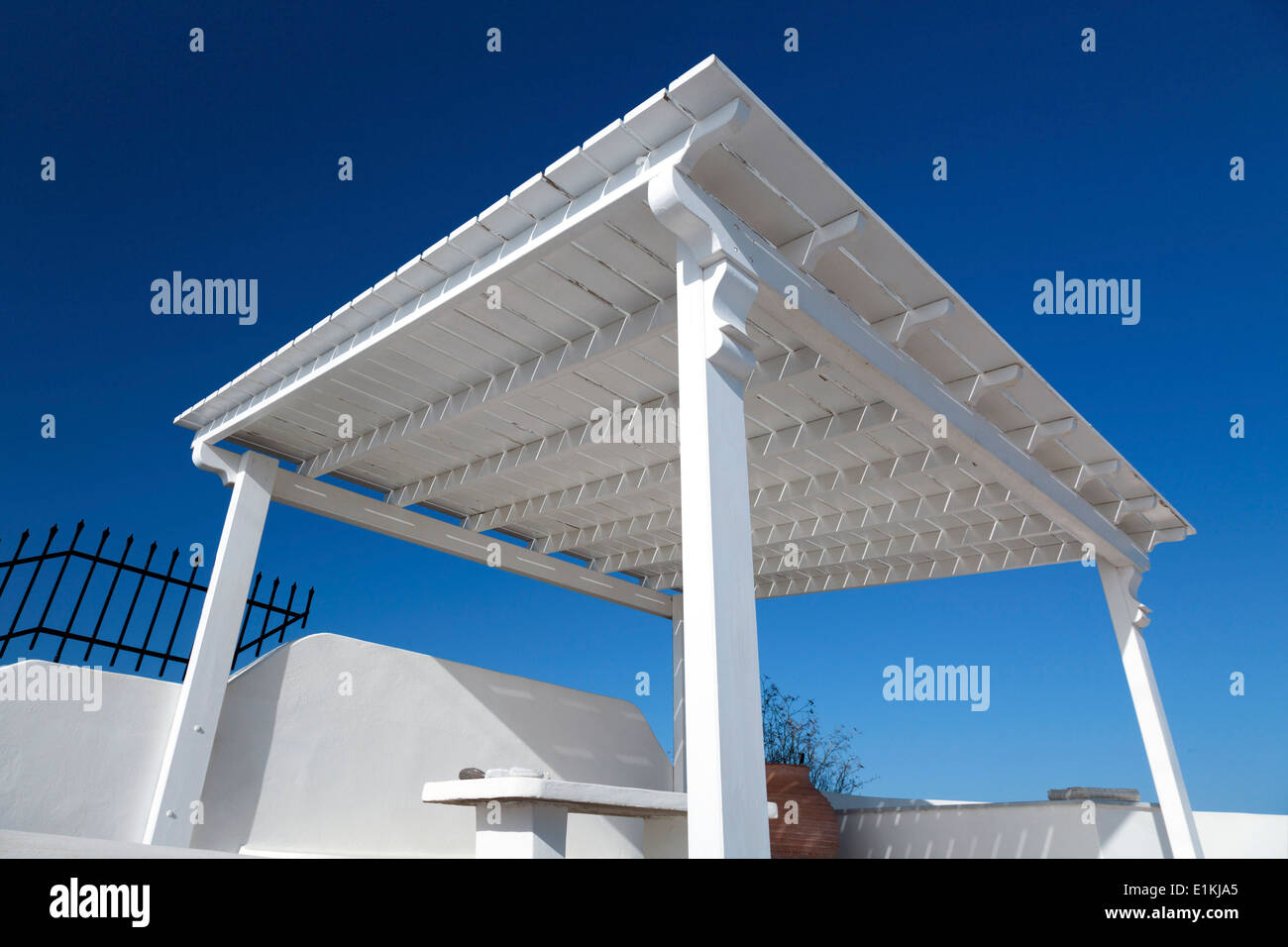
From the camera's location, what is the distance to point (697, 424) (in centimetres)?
501

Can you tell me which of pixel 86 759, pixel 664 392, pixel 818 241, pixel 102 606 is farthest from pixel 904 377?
pixel 86 759

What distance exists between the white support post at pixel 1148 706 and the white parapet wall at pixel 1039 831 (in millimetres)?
530

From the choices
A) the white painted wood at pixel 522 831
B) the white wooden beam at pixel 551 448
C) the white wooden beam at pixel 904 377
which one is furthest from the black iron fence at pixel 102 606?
the white wooden beam at pixel 904 377

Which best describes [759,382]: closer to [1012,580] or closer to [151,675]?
[151,675]

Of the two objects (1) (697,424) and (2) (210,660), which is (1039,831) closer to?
(1) (697,424)

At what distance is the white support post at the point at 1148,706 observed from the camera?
9594 millimetres

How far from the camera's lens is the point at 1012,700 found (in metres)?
14.0

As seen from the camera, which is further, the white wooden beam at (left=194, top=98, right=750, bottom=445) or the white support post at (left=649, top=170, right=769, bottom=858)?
the white wooden beam at (left=194, top=98, right=750, bottom=445)

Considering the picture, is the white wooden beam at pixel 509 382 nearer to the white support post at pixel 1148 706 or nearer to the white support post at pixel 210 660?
the white support post at pixel 210 660

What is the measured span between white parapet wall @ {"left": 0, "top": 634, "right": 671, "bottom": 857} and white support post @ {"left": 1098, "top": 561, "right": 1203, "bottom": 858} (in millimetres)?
6669

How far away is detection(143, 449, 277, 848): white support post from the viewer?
26.9 ft

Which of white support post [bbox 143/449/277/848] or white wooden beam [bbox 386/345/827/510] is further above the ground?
white wooden beam [bbox 386/345/827/510]

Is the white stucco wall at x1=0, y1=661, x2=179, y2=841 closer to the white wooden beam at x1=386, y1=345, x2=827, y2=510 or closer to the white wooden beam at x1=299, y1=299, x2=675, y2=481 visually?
the white wooden beam at x1=299, y1=299, x2=675, y2=481

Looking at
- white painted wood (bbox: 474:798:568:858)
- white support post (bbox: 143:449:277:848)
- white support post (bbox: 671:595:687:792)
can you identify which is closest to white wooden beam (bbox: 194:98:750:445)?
white support post (bbox: 143:449:277:848)
